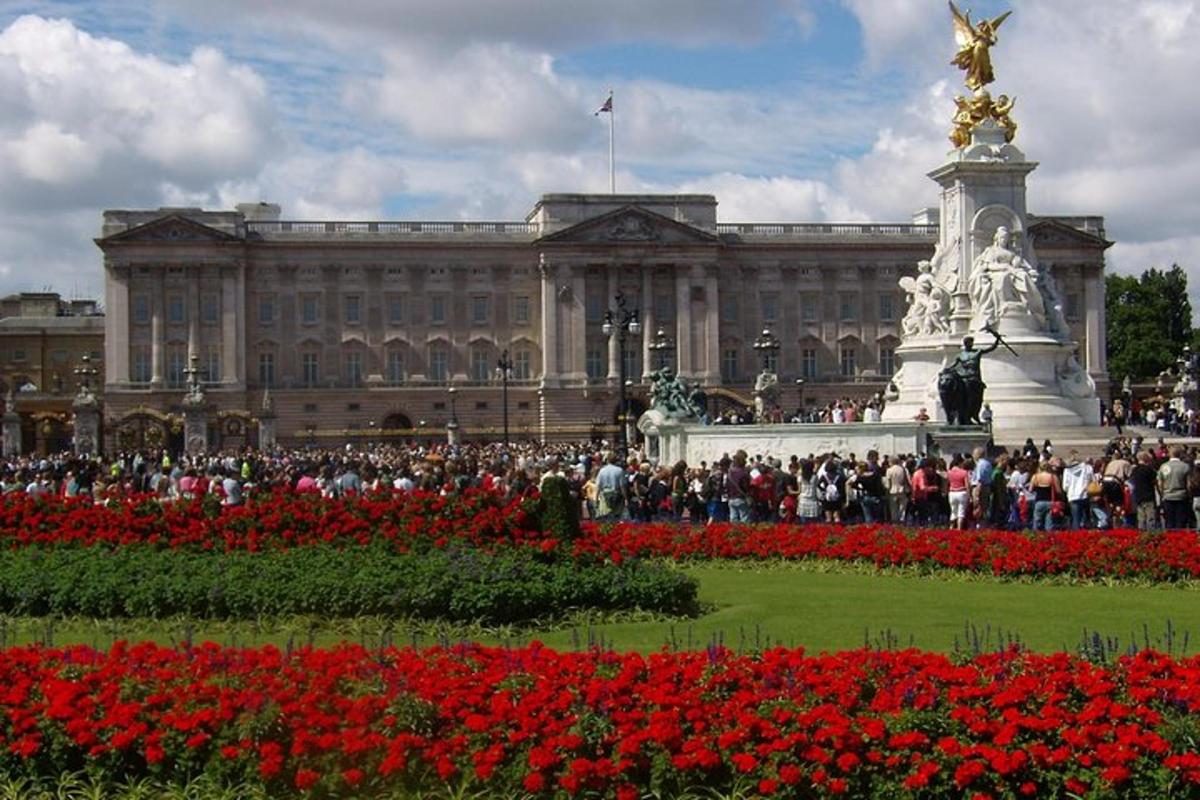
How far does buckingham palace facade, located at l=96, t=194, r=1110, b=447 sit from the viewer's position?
284ft

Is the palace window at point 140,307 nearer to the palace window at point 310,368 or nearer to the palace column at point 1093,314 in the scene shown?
the palace window at point 310,368

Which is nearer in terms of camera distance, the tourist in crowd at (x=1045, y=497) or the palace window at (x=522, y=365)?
the tourist in crowd at (x=1045, y=497)

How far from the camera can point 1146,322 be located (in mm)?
103812

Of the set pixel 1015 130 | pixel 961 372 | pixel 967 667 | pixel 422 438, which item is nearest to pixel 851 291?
pixel 422 438

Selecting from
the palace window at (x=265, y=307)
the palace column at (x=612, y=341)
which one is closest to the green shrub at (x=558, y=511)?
the palace column at (x=612, y=341)

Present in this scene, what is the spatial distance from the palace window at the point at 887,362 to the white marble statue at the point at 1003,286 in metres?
57.1

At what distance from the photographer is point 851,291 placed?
92.1 meters

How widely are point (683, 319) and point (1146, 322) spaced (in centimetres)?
3355

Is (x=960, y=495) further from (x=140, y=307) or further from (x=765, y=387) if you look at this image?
(x=140, y=307)

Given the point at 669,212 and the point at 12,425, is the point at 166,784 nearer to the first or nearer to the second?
the point at 12,425

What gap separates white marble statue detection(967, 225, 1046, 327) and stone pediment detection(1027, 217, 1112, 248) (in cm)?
5723

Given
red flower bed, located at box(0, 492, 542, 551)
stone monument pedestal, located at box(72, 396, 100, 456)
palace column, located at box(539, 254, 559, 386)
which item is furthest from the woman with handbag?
palace column, located at box(539, 254, 559, 386)

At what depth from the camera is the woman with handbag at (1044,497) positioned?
22719 mm

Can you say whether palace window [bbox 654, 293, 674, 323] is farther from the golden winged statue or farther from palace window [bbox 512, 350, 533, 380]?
the golden winged statue
